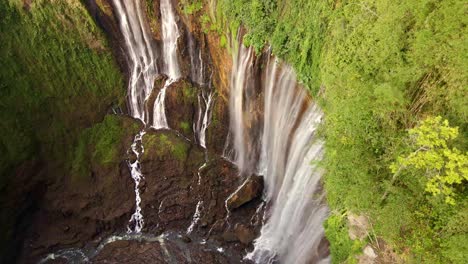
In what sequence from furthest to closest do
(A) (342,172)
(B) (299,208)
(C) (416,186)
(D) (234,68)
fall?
(D) (234,68)
(B) (299,208)
(A) (342,172)
(C) (416,186)

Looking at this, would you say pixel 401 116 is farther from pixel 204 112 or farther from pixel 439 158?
pixel 204 112

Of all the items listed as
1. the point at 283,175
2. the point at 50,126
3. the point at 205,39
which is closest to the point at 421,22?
the point at 283,175

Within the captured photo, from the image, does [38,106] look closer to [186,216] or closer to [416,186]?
[186,216]

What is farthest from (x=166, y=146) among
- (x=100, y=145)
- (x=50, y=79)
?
(x=50, y=79)

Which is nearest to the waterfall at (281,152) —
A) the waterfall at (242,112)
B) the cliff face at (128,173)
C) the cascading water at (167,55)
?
the waterfall at (242,112)

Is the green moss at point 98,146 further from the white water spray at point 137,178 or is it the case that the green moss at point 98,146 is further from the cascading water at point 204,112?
the cascading water at point 204,112
